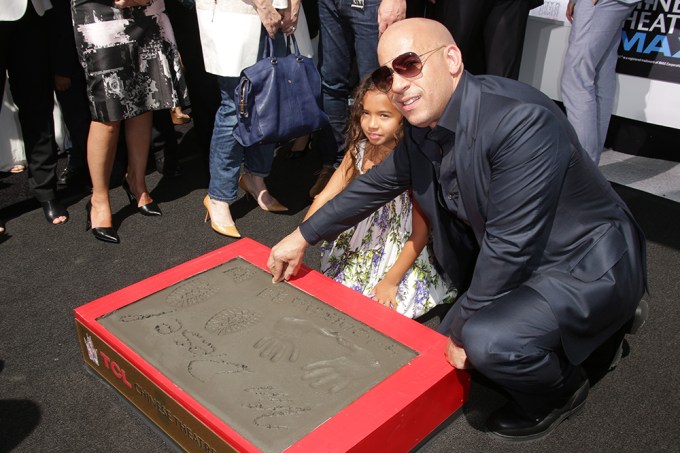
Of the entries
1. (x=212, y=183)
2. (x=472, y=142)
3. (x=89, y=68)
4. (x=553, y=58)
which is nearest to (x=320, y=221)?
(x=472, y=142)

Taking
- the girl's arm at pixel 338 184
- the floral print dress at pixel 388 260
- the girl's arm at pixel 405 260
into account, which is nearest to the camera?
the girl's arm at pixel 405 260

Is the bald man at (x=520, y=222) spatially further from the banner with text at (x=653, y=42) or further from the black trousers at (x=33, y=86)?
the banner with text at (x=653, y=42)

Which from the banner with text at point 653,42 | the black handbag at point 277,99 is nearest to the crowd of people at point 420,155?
the black handbag at point 277,99

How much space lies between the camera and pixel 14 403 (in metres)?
1.83

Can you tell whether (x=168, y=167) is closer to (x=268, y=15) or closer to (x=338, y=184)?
(x=268, y=15)

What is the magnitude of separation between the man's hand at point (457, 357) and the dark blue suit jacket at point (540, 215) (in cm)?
3

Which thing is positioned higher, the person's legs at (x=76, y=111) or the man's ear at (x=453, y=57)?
the man's ear at (x=453, y=57)

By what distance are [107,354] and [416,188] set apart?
95 cm

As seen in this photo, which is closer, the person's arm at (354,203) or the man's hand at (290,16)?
the person's arm at (354,203)

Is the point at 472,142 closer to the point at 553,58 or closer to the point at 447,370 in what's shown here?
the point at 447,370

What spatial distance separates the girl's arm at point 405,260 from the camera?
2049 millimetres

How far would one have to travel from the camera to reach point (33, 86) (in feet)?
8.67

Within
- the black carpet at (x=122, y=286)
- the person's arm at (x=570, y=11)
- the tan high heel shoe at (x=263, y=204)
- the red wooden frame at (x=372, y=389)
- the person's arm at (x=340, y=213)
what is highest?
the person's arm at (x=570, y=11)

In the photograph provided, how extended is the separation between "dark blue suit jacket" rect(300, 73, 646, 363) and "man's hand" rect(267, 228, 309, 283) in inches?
19.2
